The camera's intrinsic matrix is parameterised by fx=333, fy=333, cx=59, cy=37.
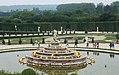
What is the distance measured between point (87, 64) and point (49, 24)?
4631 centimetres

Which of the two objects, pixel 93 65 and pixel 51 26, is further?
pixel 51 26

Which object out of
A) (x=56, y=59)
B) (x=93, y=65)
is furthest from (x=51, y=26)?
(x=93, y=65)

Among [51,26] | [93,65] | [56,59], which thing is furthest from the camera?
[51,26]

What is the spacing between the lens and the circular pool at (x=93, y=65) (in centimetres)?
2584

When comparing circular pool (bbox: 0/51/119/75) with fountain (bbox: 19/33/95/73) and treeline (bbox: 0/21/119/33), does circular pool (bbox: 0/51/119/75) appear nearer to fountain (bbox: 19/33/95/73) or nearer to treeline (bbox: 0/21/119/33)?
fountain (bbox: 19/33/95/73)

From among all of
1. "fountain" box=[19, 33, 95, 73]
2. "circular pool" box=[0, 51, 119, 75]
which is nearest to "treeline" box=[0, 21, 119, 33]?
"circular pool" box=[0, 51, 119, 75]

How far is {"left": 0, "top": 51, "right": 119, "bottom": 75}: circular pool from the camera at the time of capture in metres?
25.8

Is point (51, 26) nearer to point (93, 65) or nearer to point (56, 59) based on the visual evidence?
point (56, 59)

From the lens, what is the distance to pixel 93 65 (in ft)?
94.6

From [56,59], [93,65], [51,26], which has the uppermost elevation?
[51,26]

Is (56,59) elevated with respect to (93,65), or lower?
→ elevated

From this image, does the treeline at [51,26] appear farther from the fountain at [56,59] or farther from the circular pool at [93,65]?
the fountain at [56,59]

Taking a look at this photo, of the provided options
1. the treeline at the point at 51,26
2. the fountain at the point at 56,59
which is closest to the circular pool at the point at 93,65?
the fountain at the point at 56,59

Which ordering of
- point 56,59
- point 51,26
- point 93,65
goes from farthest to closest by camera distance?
point 51,26
point 56,59
point 93,65
